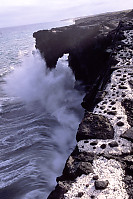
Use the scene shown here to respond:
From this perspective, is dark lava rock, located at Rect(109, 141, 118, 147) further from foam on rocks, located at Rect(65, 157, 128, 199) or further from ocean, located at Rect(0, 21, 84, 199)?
ocean, located at Rect(0, 21, 84, 199)

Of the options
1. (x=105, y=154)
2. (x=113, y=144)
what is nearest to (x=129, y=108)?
(x=113, y=144)

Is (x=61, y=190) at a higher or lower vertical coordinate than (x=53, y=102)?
higher

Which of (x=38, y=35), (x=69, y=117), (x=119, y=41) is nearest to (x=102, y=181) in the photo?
(x=119, y=41)

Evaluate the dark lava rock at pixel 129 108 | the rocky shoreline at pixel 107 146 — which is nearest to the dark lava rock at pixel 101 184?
the rocky shoreline at pixel 107 146

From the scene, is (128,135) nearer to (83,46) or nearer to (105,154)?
(105,154)

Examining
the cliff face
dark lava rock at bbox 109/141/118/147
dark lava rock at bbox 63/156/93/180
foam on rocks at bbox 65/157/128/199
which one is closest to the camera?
foam on rocks at bbox 65/157/128/199

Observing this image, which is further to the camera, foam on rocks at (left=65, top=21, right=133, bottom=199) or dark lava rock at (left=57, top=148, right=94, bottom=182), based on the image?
dark lava rock at (left=57, top=148, right=94, bottom=182)

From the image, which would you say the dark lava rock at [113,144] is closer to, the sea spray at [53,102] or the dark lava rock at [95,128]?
the dark lava rock at [95,128]

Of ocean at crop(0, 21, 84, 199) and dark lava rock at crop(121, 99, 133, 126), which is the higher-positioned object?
dark lava rock at crop(121, 99, 133, 126)

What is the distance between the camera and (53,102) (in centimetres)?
1620

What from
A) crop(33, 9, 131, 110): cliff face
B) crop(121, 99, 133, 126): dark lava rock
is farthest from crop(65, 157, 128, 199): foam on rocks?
crop(33, 9, 131, 110): cliff face

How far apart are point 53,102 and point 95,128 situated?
38.0 feet

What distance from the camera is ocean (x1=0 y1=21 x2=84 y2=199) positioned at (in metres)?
8.02

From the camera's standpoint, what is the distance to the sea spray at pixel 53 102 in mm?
8914
